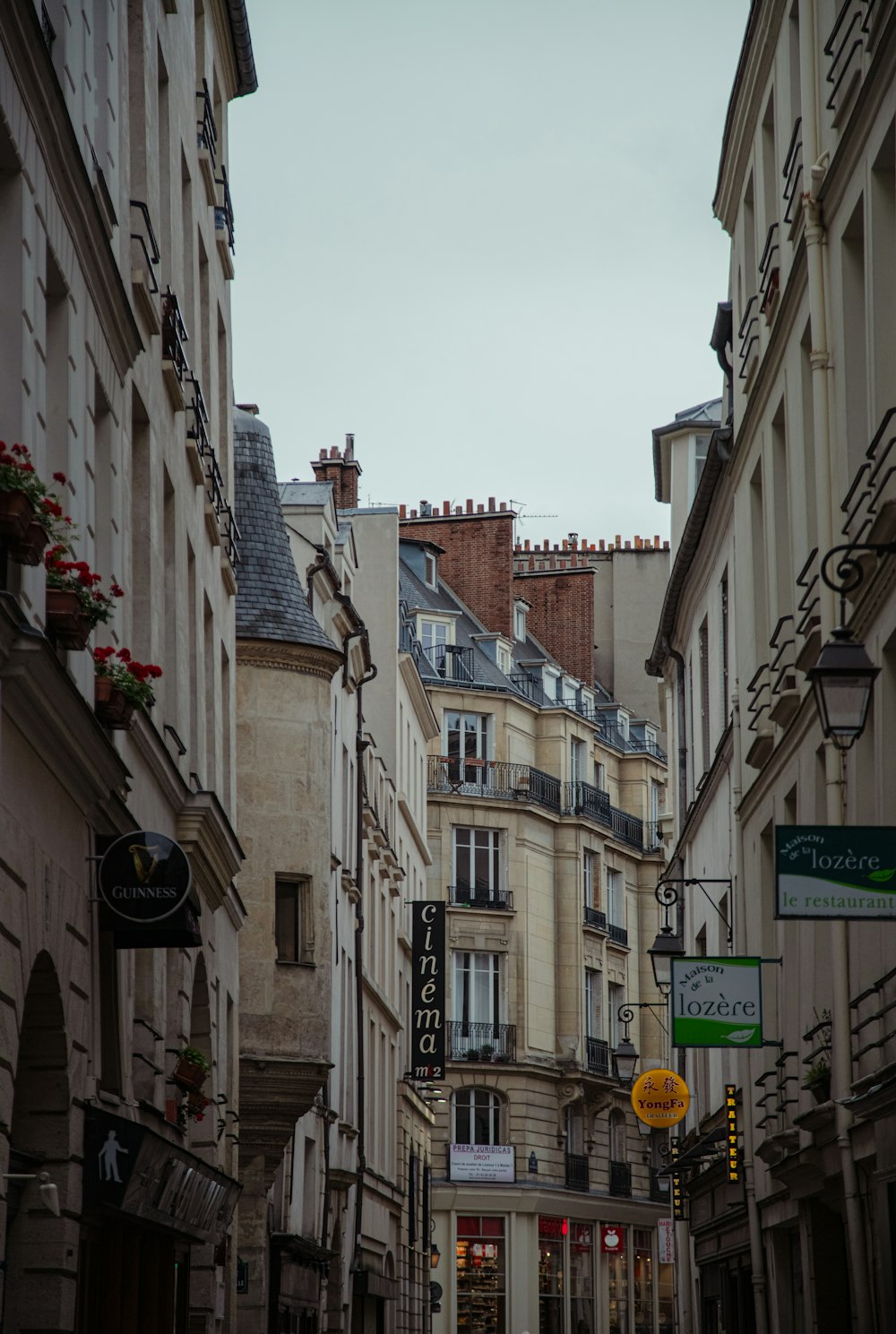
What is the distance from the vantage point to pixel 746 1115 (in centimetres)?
2334

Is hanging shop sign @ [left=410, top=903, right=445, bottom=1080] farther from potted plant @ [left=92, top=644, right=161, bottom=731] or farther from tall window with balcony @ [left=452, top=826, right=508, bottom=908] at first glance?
potted plant @ [left=92, top=644, right=161, bottom=731]

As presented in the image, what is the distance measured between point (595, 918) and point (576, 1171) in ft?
27.9

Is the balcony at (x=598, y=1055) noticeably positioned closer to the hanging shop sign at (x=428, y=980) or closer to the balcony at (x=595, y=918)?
the balcony at (x=595, y=918)

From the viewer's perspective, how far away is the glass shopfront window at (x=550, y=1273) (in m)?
62.0

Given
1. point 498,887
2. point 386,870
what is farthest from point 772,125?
point 498,887

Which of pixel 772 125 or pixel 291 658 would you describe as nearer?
pixel 772 125

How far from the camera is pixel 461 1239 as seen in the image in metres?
61.5

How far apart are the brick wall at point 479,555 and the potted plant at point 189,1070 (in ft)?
170

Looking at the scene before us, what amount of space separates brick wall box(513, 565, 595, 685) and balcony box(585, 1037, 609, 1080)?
14.3 metres

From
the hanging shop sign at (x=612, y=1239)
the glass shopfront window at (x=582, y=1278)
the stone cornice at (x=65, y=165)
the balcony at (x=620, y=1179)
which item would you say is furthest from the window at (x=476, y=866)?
the stone cornice at (x=65, y=165)

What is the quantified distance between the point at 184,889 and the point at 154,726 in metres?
3.97

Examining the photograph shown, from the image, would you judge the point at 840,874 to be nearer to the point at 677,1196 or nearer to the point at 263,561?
the point at 263,561

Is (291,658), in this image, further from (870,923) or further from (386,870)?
(386,870)

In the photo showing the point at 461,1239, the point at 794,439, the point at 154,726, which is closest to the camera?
the point at 154,726
